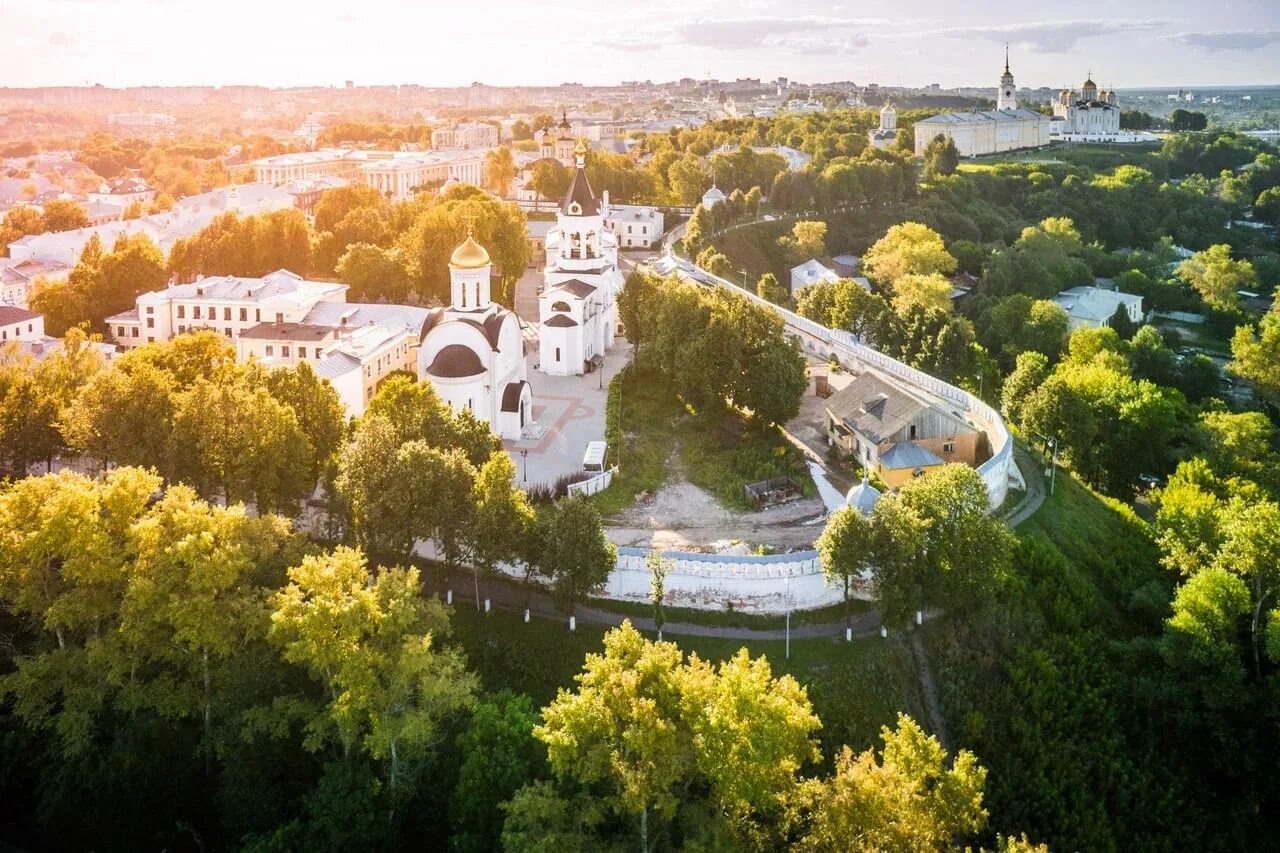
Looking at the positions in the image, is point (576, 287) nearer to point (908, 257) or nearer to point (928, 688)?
point (908, 257)

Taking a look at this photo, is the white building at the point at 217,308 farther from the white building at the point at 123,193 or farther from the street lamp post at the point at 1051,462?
the white building at the point at 123,193

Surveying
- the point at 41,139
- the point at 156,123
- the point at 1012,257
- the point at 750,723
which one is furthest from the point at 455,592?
the point at 156,123

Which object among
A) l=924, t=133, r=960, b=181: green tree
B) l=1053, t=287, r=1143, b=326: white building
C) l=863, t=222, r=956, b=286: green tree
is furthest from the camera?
l=924, t=133, r=960, b=181: green tree

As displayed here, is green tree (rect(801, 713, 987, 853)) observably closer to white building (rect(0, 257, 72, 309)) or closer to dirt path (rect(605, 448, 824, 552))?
dirt path (rect(605, 448, 824, 552))

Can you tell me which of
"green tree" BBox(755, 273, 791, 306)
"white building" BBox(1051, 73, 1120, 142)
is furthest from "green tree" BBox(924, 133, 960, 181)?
"white building" BBox(1051, 73, 1120, 142)

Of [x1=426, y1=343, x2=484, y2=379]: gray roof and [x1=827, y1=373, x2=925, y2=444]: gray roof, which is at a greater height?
[x1=426, y1=343, x2=484, y2=379]: gray roof

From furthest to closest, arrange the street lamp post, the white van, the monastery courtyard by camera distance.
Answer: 1. the street lamp post
2. the monastery courtyard
3. the white van
